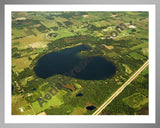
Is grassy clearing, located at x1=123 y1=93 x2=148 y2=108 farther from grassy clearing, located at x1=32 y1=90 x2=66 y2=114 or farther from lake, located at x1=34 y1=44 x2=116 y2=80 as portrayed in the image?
grassy clearing, located at x1=32 y1=90 x2=66 y2=114

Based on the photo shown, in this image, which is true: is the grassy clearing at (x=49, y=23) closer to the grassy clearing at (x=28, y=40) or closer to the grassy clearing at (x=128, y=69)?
the grassy clearing at (x=28, y=40)

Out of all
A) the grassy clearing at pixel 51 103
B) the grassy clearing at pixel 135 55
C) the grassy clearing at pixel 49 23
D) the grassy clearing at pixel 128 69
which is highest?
the grassy clearing at pixel 49 23

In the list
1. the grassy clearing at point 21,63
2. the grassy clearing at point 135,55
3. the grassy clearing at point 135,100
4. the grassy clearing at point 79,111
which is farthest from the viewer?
the grassy clearing at point 135,55

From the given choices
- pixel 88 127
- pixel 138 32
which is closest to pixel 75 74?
pixel 88 127

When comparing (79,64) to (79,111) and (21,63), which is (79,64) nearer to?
(21,63)

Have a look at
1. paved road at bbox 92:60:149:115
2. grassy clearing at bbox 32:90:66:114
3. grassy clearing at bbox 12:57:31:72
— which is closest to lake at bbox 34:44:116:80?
grassy clearing at bbox 12:57:31:72

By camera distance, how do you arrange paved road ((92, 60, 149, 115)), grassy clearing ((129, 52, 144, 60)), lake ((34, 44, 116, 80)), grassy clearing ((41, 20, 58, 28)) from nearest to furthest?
1. paved road ((92, 60, 149, 115))
2. lake ((34, 44, 116, 80))
3. grassy clearing ((129, 52, 144, 60))
4. grassy clearing ((41, 20, 58, 28))

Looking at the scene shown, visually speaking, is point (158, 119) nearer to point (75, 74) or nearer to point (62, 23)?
point (75, 74)

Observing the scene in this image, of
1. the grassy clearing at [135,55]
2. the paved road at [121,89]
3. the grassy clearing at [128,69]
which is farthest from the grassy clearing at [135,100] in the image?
the grassy clearing at [135,55]

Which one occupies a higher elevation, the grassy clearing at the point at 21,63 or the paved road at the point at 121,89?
the grassy clearing at the point at 21,63
